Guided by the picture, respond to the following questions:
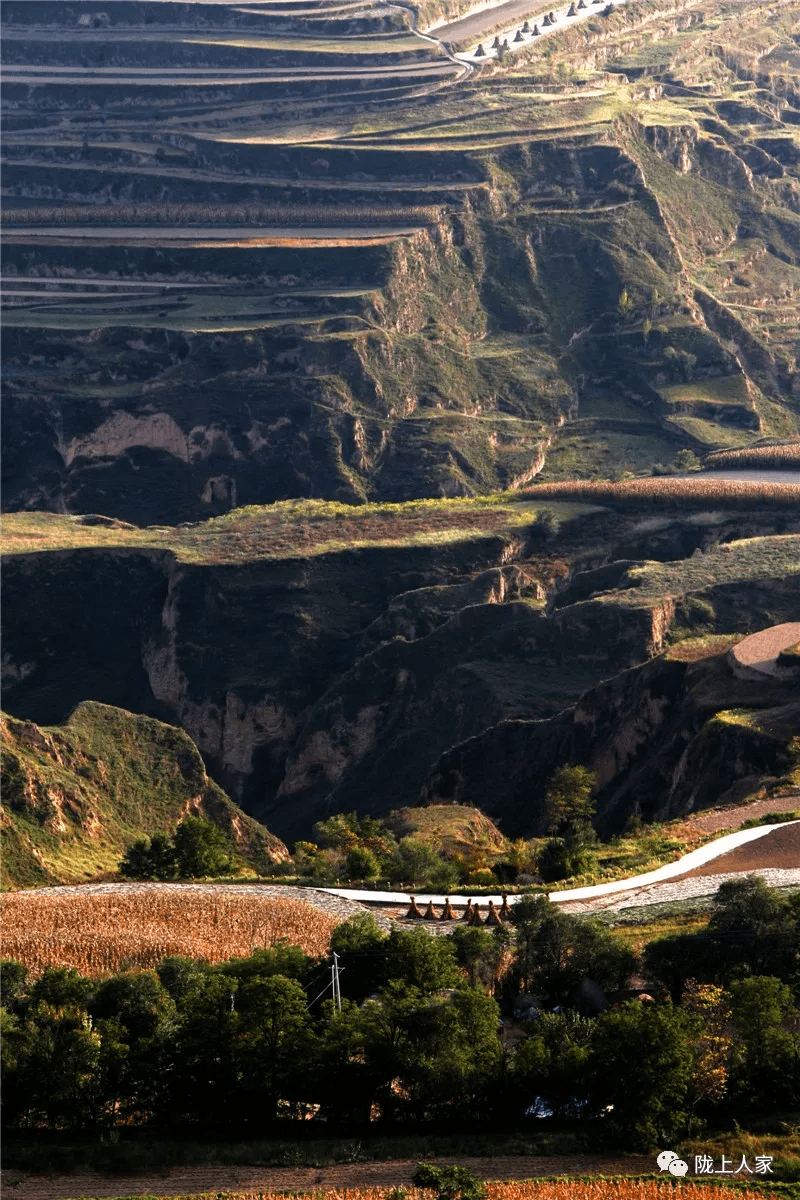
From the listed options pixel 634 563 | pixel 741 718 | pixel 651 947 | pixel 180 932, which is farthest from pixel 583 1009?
pixel 634 563

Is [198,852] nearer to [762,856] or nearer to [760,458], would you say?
[762,856]

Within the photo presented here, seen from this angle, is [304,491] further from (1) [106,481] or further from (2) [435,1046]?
(2) [435,1046]

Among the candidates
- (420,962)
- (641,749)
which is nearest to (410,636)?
(641,749)

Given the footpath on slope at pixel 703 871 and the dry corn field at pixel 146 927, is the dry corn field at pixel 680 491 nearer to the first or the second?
the footpath on slope at pixel 703 871

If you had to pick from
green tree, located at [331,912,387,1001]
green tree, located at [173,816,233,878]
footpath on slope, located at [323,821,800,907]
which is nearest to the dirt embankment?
footpath on slope, located at [323,821,800,907]

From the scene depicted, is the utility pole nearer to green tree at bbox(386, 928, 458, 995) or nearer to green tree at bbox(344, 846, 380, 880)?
green tree at bbox(386, 928, 458, 995)

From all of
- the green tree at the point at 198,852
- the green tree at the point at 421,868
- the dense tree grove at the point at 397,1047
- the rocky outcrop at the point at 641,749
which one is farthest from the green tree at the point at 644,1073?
the rocky outcrop at the point at 641,749
